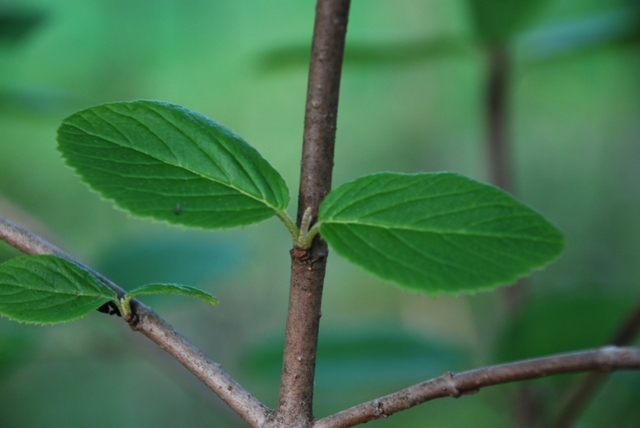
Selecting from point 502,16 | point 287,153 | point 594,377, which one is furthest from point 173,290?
point 287,153

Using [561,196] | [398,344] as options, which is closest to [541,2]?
[398,344]

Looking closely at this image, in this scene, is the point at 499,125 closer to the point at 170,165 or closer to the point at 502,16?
the point at 502,16

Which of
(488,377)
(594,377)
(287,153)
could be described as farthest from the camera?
(287,153)

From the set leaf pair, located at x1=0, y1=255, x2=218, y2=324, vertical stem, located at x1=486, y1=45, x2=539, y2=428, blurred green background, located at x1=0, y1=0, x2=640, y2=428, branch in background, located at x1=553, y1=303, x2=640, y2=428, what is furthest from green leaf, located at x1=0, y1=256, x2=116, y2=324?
blurred green background, located at x1=0, y1=0, x2=640, y2=428

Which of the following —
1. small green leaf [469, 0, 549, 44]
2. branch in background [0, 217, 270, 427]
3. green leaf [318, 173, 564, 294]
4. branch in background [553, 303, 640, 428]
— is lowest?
branch in background [553, 303, 640, 428]

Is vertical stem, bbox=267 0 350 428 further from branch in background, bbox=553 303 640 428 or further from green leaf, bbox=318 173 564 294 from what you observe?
branch in background, bbox=553 303 640 428

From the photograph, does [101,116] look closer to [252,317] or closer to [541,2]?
[541,2]
